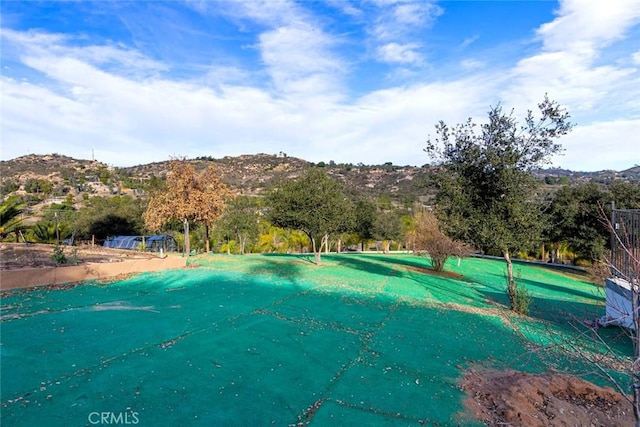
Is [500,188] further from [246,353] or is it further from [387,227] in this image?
[387,227]

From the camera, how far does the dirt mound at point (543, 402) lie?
4355mm

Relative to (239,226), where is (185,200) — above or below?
above

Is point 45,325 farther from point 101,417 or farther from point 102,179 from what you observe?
point 102,179

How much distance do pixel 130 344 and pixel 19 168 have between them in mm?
73030

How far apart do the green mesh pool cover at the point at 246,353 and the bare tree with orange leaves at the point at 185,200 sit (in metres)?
8.99

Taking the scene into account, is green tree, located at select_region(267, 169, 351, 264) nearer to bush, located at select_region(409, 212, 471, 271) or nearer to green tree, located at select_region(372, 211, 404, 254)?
bush, located at select_region(409, 212, 471, 271)

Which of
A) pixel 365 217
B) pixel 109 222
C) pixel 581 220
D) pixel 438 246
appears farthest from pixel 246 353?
pixel 365 217


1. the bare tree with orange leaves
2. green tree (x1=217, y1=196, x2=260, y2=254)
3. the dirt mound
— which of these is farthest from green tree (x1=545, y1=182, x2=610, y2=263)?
green tree (x1=217, y1=196, x2=260, y2=254)

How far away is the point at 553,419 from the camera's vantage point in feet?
14.2

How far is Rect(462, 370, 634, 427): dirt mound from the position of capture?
4355 mm

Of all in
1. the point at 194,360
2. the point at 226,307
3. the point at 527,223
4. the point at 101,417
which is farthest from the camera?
the point at 527,223

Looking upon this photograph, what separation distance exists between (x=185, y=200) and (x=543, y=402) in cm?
1856

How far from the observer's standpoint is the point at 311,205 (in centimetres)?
→ 1772

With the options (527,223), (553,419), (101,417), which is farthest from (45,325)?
(527,223)
